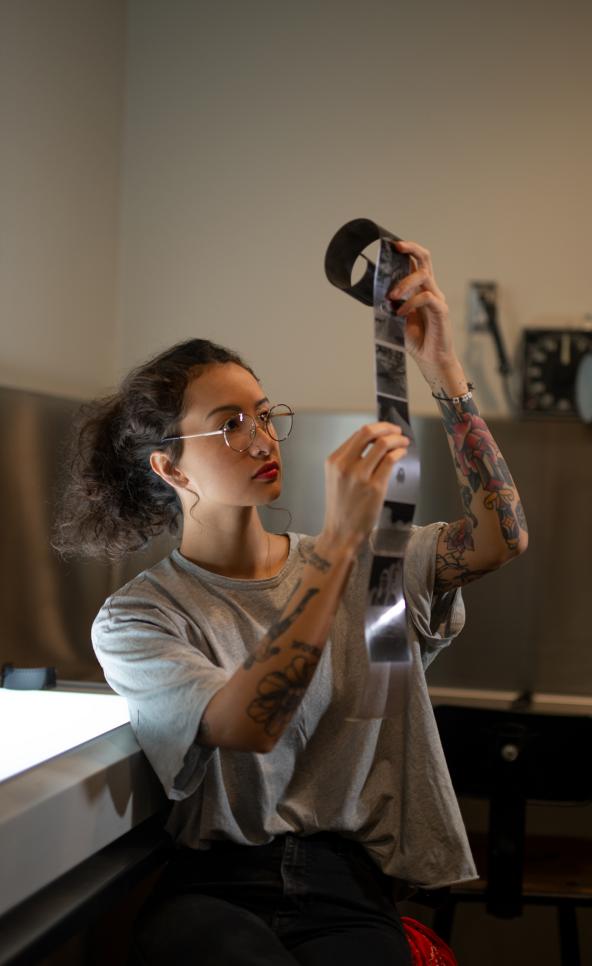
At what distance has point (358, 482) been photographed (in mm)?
1198

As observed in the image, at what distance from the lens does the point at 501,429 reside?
9.05 ft

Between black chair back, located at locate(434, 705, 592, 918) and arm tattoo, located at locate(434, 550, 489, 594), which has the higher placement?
arm tattoo, located at locate(434, 550, 489, 594)

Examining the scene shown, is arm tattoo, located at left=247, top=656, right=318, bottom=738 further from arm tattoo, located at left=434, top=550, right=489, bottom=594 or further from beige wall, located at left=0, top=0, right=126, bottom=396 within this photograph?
beige wall, located at left=0, top=0, right=126, bottom=396

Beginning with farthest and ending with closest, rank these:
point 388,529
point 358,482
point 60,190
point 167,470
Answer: point 60,190 → point 167,470 → point 388,529 → point 358,482

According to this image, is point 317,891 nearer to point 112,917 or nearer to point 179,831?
point 179,831

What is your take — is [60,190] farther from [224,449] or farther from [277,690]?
[277,690]

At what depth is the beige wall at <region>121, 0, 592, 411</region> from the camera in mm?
2773

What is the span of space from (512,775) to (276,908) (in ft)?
2.97

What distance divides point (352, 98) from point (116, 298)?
32.4 inches

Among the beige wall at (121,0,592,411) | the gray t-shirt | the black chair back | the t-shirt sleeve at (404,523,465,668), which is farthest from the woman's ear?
the beige wall at (121,0,592,411)

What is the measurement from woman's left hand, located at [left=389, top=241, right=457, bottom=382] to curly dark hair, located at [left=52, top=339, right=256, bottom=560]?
259mm

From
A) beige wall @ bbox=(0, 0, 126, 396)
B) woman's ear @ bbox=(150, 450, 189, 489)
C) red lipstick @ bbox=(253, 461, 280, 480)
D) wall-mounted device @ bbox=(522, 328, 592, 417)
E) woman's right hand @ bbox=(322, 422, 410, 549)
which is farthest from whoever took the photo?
wall-mounted device @ bbox=(522, 328, 592, 417)

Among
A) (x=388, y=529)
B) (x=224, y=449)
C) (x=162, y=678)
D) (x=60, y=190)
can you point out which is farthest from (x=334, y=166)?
(x=162, y=678)

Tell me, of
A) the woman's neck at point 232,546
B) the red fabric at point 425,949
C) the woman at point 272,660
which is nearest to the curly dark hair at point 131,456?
the woman at point 272,660
